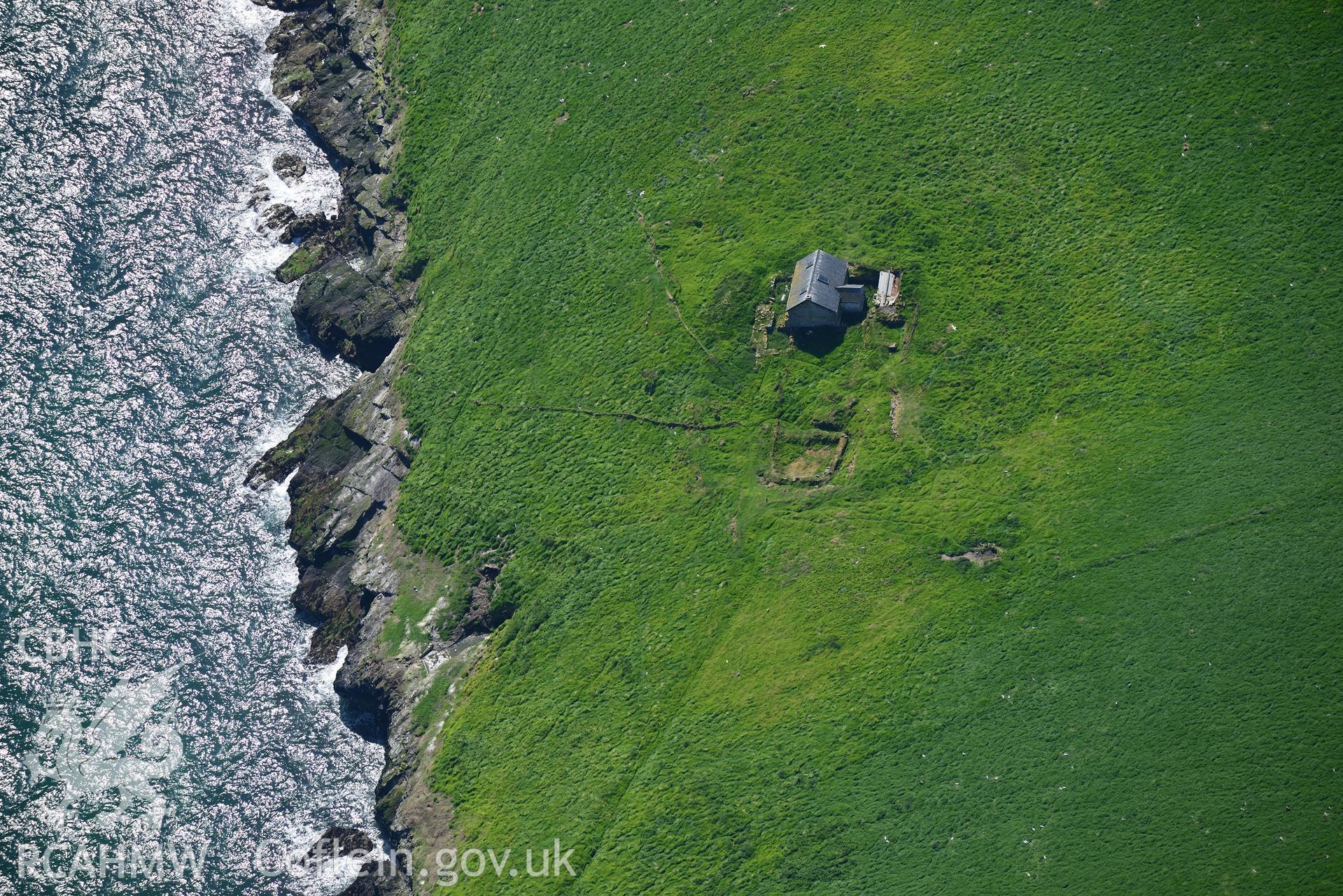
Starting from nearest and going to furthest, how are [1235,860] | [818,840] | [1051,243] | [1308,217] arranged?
[1235,860]
[818,840]
[1308,217]
[1051,243]

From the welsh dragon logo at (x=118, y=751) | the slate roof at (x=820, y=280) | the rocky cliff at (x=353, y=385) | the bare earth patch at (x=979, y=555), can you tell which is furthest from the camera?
the rocky cliff at (x=353, y=385)

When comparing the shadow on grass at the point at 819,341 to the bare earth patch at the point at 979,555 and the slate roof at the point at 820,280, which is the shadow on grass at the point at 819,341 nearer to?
the slate roof at the point at 820,280

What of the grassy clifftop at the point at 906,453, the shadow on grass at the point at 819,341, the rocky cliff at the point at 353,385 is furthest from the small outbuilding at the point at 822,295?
the rocky cliff at the point at 353,385

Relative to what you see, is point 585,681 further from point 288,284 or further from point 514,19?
point 514,19

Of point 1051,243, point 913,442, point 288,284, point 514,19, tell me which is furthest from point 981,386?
point 288,284

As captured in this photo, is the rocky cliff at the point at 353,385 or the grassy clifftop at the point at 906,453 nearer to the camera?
the grassy clifftop at the point at 906,453

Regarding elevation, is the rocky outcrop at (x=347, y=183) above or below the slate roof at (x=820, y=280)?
above

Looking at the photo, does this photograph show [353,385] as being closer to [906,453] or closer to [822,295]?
[822,295]

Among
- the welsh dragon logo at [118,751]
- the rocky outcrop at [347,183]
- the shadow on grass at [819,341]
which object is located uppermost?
the rocky outcrop at [347,183]
